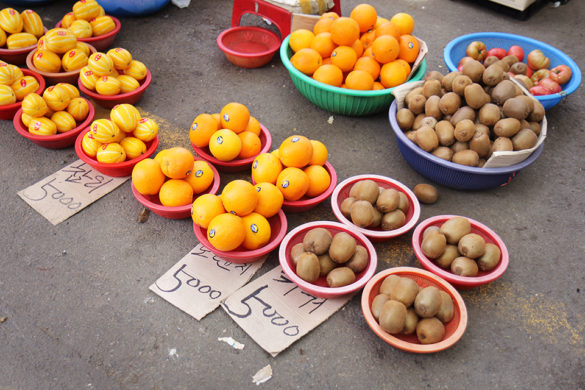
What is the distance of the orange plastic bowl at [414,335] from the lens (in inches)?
65.3

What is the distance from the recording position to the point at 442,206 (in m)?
2.50

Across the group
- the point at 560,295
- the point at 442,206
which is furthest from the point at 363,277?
the point at 560,295

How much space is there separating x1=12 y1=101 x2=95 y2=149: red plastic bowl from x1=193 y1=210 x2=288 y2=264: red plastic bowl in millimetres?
1234

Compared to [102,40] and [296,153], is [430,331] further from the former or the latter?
[102,40]

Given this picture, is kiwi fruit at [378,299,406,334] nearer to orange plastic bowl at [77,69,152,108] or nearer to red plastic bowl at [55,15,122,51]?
orange plastic bowl at [77,69,152,108]

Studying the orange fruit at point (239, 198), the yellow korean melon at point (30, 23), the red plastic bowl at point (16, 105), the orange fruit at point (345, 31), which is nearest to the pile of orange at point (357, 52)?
the orange fruit at point (345, 31)

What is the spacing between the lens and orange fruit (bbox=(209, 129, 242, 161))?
2318 mm

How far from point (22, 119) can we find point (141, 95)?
2.79 ft

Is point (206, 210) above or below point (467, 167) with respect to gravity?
below

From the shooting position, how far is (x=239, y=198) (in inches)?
75.4

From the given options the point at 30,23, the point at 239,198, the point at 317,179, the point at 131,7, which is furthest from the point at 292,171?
the point at 131,7

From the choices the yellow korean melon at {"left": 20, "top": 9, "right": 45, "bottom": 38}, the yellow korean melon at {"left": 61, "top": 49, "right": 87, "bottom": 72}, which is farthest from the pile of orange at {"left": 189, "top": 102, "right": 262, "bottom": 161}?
the yellow korean melon at {"left": 20, "top": 9, "right": 45, "bottom": 38}

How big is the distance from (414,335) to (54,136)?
2.44 metres

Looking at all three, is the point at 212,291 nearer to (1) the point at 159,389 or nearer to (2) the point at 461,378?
(1) the point at 159,389
